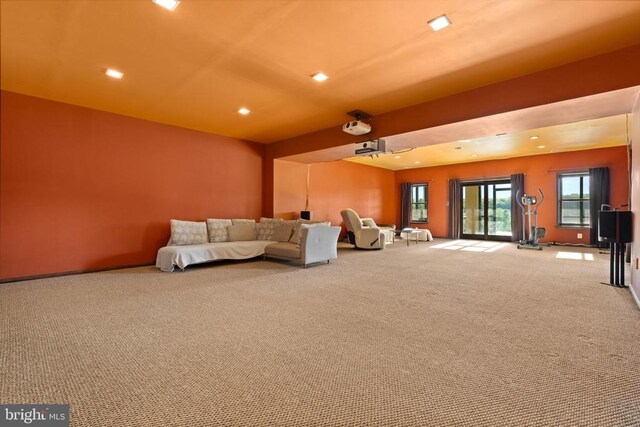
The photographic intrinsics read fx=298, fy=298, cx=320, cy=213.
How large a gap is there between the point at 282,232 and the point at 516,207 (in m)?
8.13

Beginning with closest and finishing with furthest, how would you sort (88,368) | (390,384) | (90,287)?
(390,384) < (88,368) < (90,287)

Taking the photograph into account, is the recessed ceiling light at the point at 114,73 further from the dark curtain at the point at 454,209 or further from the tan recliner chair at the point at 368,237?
the dark curtain at the point at 454,209

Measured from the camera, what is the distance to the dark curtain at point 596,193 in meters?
8.38

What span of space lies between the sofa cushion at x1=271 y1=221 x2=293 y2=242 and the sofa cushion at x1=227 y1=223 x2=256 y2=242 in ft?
1.69

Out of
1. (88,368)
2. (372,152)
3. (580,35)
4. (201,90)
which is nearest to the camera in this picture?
(88,368)

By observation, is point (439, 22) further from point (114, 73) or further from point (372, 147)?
point (114, 73)

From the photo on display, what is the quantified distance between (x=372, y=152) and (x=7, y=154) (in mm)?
5920

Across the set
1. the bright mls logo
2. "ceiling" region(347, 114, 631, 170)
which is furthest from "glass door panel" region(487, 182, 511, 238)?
the bright mls logo

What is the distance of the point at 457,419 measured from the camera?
1504 millimetres

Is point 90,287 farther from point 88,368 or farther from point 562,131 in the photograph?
point 562,131

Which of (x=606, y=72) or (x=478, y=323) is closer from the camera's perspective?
(x=478, y=323)

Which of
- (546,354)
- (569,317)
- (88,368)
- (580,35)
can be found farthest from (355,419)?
(580,35)

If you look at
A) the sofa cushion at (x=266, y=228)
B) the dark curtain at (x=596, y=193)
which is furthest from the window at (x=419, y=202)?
the sofa cushion at (x=266, y=228)

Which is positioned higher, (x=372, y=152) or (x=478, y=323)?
(x=372, y=152)
